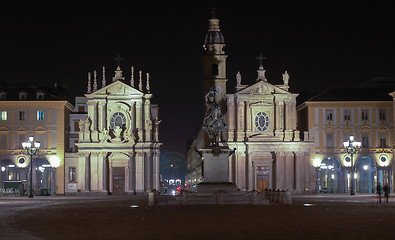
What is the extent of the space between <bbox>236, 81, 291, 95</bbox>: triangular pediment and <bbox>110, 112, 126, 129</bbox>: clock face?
1391 centimetres

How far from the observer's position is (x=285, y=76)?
87.4 meters

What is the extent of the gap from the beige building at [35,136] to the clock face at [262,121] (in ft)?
74.0

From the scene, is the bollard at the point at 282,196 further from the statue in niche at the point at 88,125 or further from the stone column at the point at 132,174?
the statue in niche at the point at 88,125

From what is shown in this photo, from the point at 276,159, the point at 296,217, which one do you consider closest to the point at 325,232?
the point at 296,217

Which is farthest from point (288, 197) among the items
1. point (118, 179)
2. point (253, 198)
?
point (118, 179)

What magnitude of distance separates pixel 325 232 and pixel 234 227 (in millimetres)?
3494

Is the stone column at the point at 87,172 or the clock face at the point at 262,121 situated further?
the clock face at the point at 262,121

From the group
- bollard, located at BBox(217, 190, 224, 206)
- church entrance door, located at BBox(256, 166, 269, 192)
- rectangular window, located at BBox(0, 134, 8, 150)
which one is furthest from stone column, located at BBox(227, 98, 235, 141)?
bollard, located at BBox(217, 190, 224, 206)

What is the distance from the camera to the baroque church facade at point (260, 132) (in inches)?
3366

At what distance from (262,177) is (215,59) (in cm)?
1489

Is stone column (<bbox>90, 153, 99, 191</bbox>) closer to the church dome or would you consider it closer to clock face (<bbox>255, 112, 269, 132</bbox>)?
the church dome

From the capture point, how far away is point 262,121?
8731 centimetres

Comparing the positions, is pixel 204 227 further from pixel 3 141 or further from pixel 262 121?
pixel 3 141

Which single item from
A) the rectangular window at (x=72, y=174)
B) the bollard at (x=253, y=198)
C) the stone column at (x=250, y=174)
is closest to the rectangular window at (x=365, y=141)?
the stone column at (x=250, y=174)
